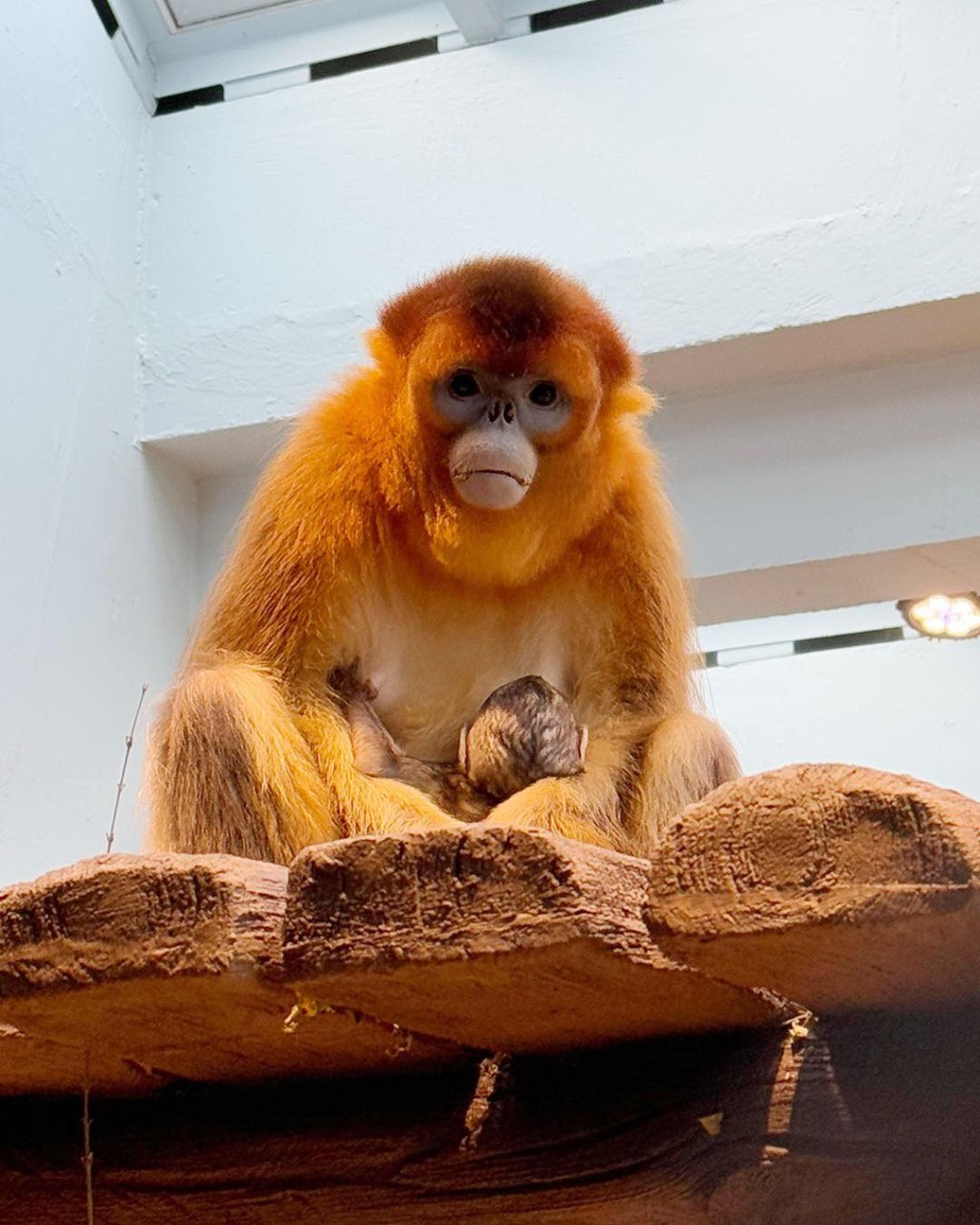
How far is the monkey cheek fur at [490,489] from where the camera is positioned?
2.75m

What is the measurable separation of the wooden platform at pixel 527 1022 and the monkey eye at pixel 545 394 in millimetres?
1307

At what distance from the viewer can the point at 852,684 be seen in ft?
20.4

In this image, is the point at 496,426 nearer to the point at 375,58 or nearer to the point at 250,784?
the point at 250,784

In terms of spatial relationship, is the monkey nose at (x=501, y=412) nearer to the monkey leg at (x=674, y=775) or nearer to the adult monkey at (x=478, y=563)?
the adult monkey at (x=478, y=563)

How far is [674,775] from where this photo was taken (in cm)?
265

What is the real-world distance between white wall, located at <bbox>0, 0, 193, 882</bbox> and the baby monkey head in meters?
1.63

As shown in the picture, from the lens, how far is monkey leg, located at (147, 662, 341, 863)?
2.42 meters

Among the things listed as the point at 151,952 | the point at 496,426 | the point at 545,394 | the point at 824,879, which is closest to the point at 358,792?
the point at 496,426

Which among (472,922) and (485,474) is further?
(485,474)

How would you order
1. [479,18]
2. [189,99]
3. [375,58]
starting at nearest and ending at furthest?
[479,18]
[375,58]
[189,99]

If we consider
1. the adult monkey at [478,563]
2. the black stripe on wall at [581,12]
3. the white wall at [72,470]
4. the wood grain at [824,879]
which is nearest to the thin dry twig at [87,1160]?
the adult monkey at [478,563]

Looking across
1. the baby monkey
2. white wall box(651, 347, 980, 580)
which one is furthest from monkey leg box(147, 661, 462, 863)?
white wall box(651, 347, 980, 580)

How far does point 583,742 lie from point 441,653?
310mm

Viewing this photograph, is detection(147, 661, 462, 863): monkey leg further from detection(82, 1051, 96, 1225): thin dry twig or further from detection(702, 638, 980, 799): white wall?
detection(702, 638, 980, 799): white wall
